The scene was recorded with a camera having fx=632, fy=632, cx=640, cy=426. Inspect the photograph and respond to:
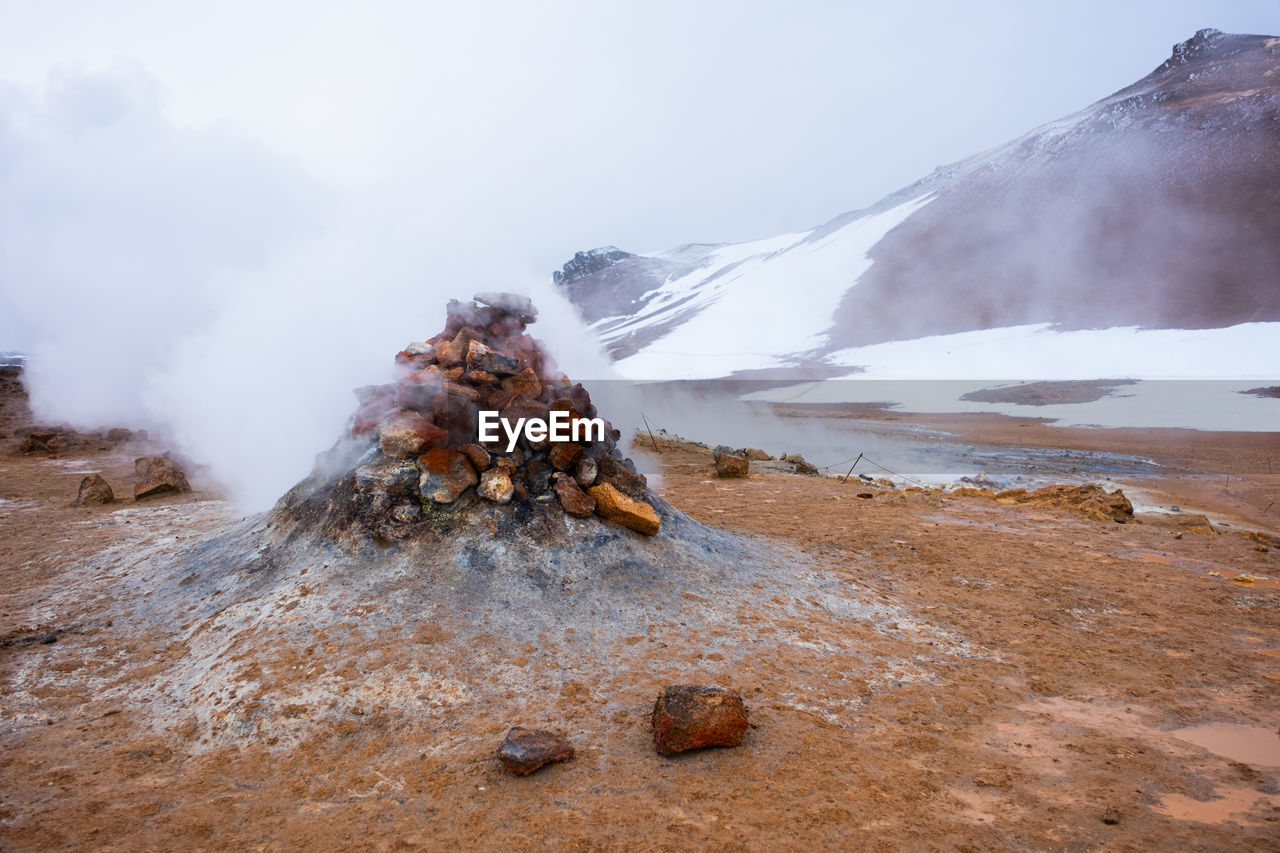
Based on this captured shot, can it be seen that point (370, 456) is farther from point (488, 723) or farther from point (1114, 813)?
point (1114, 813)

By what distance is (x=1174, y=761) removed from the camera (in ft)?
10.2

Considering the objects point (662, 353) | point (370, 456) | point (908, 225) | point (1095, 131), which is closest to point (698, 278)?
point (908, 225)

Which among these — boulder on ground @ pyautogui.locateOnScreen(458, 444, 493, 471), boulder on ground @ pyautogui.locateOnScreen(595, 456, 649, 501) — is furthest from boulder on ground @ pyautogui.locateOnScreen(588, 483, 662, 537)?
boulder on ground @ pyautogui.locateOnScreen(458, 444, 493, 471)

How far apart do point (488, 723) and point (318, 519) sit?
102 inches

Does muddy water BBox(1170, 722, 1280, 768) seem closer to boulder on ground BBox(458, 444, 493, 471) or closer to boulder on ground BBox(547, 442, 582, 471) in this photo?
boulder on ground BBox(547, 442, 582, 471)

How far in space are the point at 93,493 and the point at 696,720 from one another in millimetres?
9264

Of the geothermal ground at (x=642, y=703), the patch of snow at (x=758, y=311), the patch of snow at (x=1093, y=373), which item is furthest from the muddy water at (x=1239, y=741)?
the patch of snow at (x=758, y=311)

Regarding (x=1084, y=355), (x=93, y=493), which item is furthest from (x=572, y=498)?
(x=1084, y=355)

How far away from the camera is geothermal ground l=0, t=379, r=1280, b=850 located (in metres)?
2.61

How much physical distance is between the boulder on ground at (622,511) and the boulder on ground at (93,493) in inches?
293

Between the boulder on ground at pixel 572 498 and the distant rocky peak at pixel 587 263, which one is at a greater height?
the distant rocky peak at pixel 587 263

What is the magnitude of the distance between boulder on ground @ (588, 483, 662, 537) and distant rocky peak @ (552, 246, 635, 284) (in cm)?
11458

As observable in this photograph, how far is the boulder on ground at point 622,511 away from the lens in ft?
17.0

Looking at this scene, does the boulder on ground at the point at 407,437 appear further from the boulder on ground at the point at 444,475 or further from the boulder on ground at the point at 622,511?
the boulder on ground at the point at 622,511
